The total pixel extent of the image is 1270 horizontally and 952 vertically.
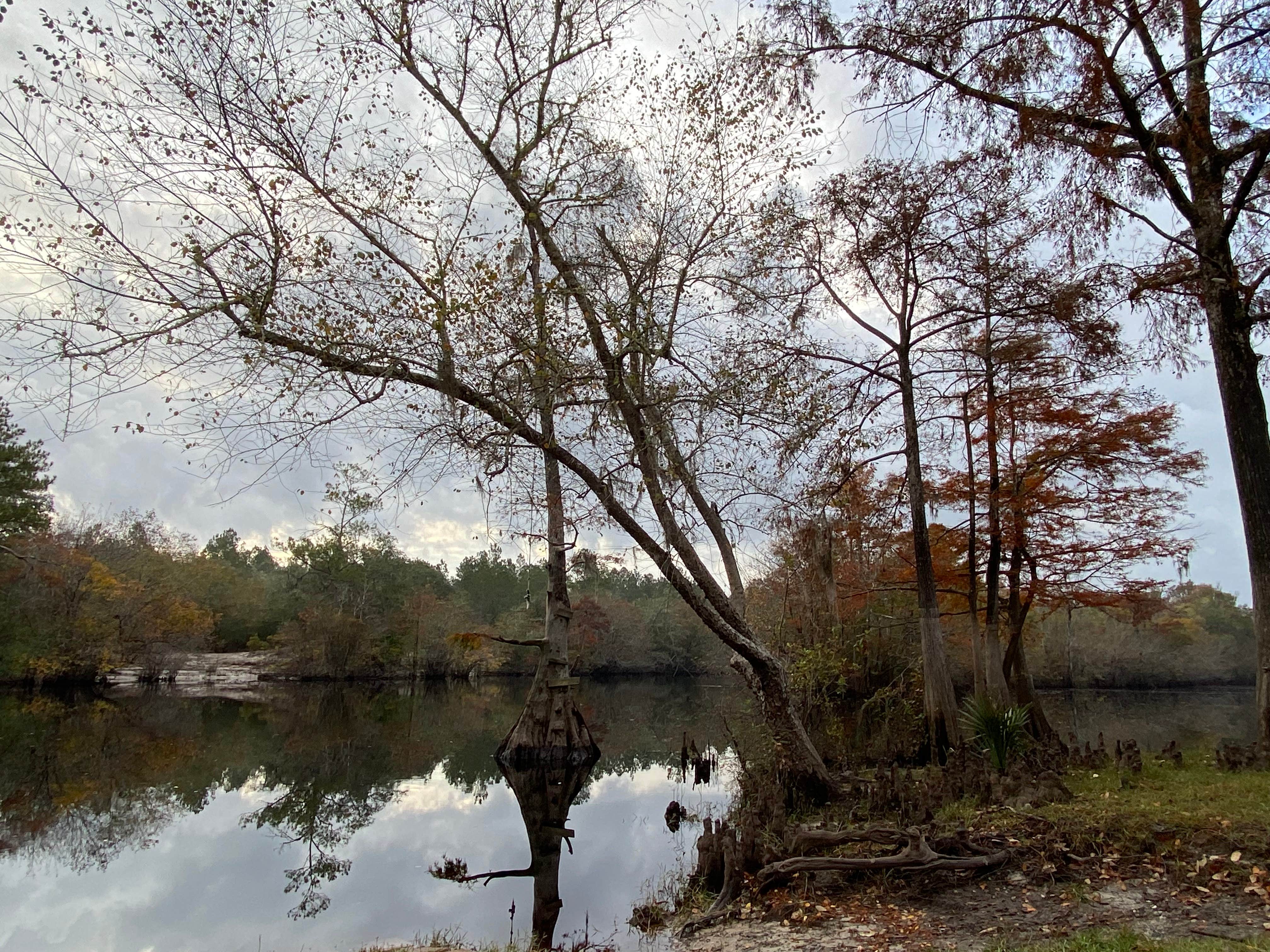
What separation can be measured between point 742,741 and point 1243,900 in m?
14.8

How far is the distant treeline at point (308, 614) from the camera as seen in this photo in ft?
106

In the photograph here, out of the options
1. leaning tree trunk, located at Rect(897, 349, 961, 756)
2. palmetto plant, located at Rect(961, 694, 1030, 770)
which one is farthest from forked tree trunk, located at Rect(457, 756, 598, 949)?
leaning tree trunk, located at Rect(897, 349, 961, 756)

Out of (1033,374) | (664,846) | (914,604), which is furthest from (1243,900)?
(914,604)

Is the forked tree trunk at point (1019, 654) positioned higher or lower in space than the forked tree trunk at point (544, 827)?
higher

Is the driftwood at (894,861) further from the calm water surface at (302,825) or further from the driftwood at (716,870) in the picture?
the calm water surface at (302,825)

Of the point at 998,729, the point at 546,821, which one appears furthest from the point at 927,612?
the point at 546,821

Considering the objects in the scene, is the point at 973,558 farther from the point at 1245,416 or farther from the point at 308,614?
the point at 308,614

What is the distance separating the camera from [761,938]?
5645mm

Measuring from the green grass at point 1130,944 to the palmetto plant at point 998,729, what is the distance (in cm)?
560

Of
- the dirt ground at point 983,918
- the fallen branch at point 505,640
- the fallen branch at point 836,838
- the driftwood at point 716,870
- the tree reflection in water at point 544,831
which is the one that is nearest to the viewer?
the dirt ground at point 983,918

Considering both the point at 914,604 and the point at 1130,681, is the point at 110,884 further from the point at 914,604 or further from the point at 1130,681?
the point at 1130,681

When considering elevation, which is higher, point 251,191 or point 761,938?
point 251,191

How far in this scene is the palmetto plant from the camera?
387 inches

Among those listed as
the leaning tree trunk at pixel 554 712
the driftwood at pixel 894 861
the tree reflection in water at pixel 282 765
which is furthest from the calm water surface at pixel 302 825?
the driftwood at pixel 894 861
